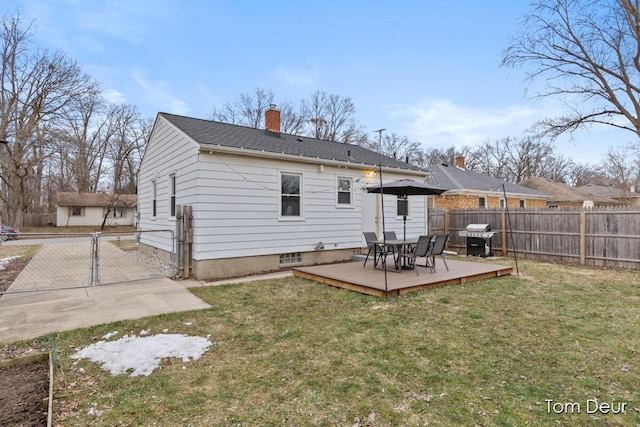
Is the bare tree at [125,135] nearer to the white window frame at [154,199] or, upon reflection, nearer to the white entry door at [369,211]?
the white window frame at [154,199]

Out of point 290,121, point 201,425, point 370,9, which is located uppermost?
point 290,121

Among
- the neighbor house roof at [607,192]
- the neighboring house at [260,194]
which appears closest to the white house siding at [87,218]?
the neighboring house at [260,194]

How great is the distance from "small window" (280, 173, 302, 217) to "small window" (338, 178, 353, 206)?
56.9 inches

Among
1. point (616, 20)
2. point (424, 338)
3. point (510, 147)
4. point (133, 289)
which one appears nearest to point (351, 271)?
point (424, 338)

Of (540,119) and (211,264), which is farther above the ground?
(540,119)

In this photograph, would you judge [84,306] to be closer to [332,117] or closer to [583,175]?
[332,117]

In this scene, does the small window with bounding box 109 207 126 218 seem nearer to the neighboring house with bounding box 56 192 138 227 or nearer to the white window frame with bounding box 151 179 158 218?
the neighboring house with bounding box 56 192 138 227

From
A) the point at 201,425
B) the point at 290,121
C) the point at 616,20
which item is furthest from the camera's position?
the point at 290,121

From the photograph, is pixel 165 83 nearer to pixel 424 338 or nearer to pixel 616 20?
pixel 424 338

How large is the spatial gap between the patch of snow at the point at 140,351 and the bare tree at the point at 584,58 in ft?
55.5

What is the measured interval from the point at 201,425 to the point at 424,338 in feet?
8.51

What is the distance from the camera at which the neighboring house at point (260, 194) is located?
7.43 m

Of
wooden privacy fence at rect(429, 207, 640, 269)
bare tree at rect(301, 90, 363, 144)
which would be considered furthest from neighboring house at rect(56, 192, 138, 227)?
wooden privacy fence at rect(429, 207, 640, 269)

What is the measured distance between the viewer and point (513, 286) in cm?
662
